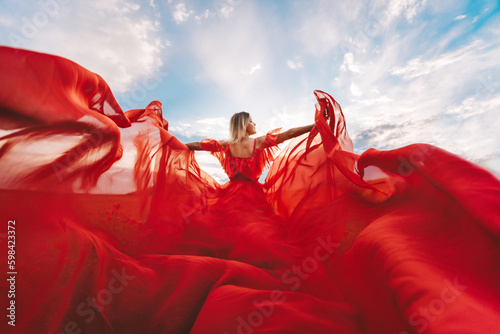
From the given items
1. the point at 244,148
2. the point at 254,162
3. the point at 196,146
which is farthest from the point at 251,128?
the point at 196,146

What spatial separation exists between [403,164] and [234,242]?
125cm

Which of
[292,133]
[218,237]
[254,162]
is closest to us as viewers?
[218,237]

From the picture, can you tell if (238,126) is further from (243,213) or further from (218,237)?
(218,237)

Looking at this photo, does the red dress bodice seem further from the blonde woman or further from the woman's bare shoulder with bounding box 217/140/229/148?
the woman's bare shoulder with bounding box 217/140/229/148

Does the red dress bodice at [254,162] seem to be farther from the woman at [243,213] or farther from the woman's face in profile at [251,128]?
the woman's face in profile at [251,128]

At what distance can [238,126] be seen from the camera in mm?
3424

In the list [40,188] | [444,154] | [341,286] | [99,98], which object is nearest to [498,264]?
[444,154]

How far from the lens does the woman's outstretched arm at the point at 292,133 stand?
270 centimetres

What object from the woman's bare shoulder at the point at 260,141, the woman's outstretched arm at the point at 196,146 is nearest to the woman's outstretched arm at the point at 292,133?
the woman's bare shoulder at the point at 260,141

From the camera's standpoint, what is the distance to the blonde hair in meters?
3.39

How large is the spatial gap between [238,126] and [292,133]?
2.96 ft

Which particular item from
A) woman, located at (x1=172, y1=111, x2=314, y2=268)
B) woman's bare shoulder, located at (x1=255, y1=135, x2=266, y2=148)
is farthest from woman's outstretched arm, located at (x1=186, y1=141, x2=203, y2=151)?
woman's bare shoulder, located at (x1=255, y1=135, x2=266, y2=148)

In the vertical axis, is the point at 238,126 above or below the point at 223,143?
above

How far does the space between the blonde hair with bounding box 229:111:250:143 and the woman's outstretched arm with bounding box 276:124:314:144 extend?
1.98 feet
